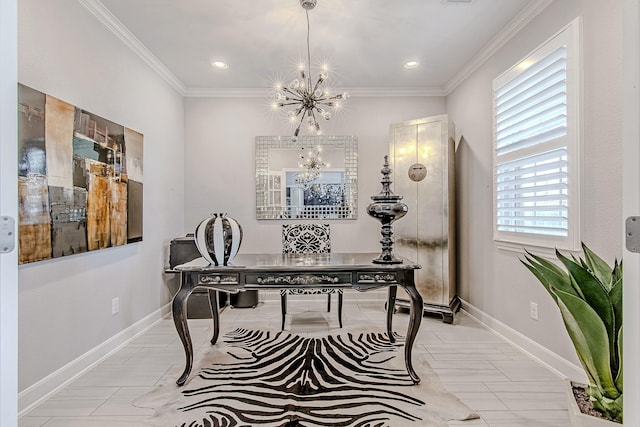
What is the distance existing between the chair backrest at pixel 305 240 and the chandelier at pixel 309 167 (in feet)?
2.85

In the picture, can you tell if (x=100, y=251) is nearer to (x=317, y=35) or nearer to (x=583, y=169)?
(x=317, y=35)

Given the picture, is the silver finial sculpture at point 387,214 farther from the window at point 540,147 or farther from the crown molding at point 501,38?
the crown molding at point 501,38

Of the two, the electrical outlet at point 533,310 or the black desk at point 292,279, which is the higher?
the black desk at point 292,279

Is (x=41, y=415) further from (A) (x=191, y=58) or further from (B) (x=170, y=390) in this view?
(A) (x=191, y=58)

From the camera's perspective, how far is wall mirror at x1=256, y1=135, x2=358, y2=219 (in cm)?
420

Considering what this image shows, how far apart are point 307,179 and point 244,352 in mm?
2228

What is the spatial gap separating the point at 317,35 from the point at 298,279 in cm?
211

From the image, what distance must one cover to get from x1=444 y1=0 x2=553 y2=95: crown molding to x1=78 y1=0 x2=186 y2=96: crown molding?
3192mm

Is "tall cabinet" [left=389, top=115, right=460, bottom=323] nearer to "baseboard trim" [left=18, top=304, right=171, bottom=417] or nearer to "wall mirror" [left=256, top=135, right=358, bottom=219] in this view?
"wall mirror" [left=256, top=135, right=358, bottom=219]

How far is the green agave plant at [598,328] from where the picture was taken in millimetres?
1326

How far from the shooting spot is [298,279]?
7.05 ft

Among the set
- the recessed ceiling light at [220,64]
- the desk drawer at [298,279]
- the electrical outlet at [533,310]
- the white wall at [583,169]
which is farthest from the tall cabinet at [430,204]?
the recessed ceiling light at [220,64]

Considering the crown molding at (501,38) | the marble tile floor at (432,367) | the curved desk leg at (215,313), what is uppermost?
the crown molding at (501,38)

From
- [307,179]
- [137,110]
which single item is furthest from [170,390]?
[307,179]
